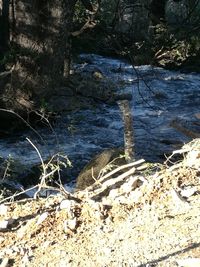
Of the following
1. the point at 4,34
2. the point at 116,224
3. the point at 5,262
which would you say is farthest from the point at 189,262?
the point at 4,34

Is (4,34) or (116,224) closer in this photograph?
(116,224)

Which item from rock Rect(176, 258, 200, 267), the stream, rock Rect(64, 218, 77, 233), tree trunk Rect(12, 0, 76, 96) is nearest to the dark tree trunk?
tree trunk Rect(12, 0, 76, 96)

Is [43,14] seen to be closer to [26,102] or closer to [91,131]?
[26,102]

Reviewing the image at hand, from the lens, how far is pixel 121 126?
33.8 feet

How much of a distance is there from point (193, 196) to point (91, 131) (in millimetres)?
6536

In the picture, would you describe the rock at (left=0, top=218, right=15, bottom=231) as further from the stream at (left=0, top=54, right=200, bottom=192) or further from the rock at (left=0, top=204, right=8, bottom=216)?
the stream at (left=0, top=54, right=200, bottom=192)

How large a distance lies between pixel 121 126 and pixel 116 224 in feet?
23.7

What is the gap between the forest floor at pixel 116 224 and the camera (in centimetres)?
277

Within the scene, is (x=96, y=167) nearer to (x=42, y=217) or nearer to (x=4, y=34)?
(x=42, y=217)

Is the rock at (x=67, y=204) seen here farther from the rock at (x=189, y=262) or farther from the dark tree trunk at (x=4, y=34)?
Result: the dark tree trunk at (x=4, y=34)

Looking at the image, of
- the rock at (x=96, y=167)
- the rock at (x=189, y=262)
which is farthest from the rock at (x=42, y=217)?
the rock at (x=96, y=167)

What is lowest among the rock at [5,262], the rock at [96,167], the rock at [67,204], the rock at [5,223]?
the rock at [96,167]

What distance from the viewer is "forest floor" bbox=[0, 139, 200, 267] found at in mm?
2774

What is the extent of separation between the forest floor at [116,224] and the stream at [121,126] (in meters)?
3.07
